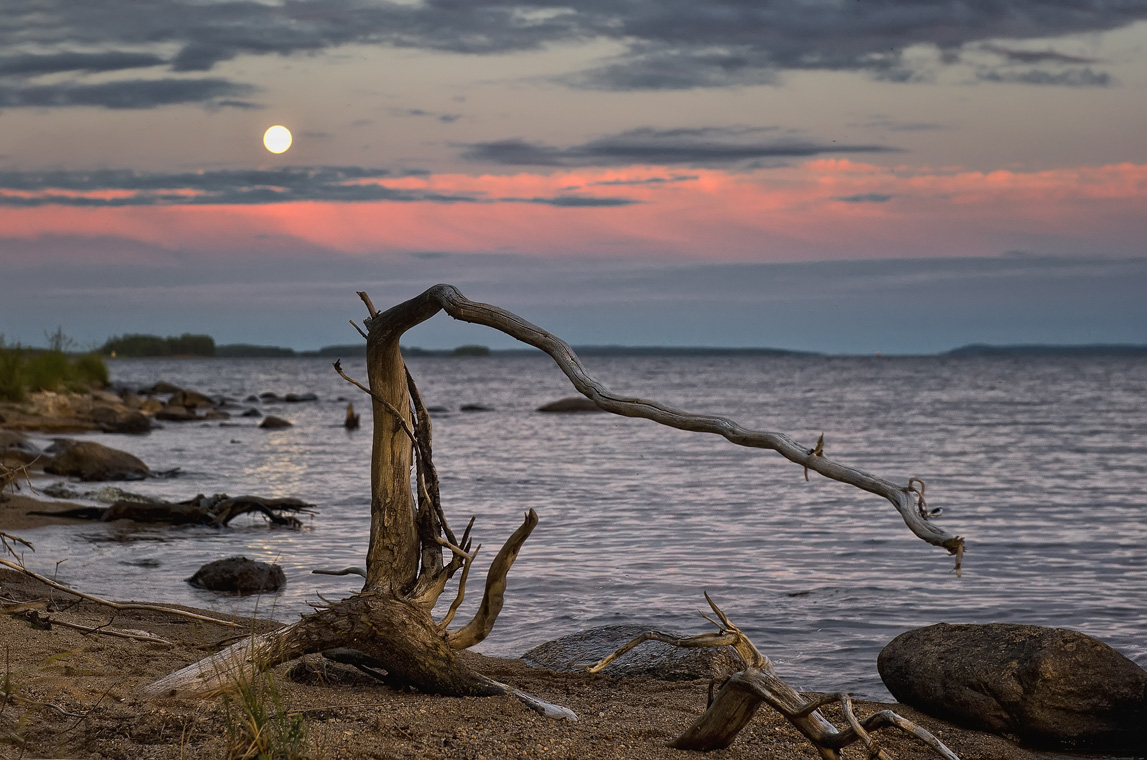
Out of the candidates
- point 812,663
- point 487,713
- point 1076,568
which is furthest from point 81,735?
point 1076,568

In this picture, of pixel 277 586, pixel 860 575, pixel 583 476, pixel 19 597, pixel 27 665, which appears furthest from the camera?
pixel 583 476

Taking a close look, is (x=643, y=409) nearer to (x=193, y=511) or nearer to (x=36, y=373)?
(x=193, y=511)

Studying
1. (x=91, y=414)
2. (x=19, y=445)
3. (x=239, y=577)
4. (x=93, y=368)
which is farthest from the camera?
(x=93, y=368)

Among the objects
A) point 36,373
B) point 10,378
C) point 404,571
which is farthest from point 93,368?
point 404,571

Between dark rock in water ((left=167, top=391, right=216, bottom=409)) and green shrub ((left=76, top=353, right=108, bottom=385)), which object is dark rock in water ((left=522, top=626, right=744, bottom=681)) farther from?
dark rock in water ((left=167, top=391, right=216, bottom=409))

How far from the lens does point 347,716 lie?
512 centimetres

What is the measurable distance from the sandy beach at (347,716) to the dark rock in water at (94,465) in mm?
12866

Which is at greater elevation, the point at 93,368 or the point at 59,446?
the point at 93,368

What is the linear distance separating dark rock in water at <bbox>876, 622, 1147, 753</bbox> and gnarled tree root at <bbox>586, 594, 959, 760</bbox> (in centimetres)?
222

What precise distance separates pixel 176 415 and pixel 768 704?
3844 cm

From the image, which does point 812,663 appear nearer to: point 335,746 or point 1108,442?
point 335,746

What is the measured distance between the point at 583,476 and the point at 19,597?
572 inches

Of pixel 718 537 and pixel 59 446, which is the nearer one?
pixel 718 537

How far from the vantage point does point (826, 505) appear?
1731cm
